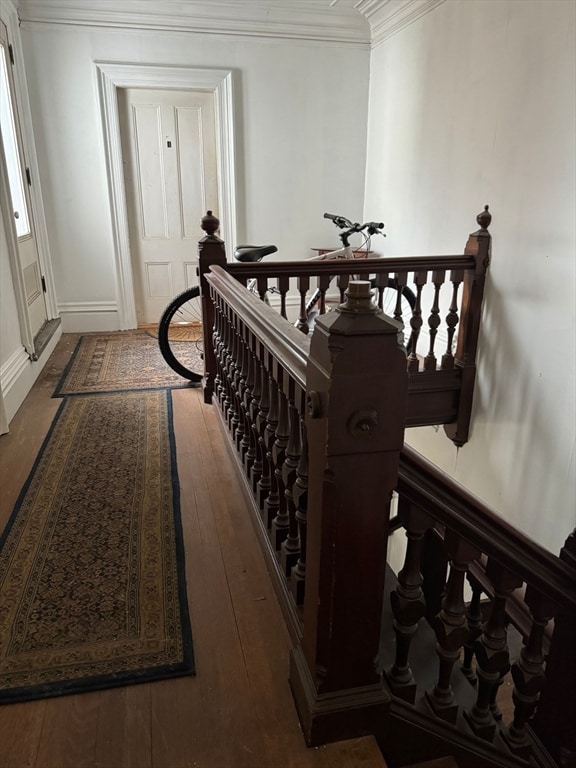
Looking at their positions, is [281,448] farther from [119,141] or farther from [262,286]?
[119,141]

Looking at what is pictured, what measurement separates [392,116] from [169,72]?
189 centimetres

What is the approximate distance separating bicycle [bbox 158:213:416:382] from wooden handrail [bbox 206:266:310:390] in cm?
74

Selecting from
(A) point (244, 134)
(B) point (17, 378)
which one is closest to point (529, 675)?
(B) point (17, 378)

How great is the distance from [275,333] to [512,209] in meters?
2.41

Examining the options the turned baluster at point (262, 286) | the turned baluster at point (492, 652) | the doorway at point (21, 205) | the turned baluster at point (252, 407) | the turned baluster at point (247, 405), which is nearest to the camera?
the turned baluster at point (492, 652)

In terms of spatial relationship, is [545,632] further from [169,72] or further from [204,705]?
[169,72]

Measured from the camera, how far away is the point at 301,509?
50.0 inches

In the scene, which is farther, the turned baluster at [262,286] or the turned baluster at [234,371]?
the turned baluster at [262,286]

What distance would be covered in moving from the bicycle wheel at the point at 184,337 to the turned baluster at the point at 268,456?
5.63 feet

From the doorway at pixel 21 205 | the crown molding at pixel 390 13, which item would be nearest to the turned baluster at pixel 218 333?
the doorway at pixel 21 205

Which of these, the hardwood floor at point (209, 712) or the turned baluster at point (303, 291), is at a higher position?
the turned baluster at point (303, 291)

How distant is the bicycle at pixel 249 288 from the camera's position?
355cm

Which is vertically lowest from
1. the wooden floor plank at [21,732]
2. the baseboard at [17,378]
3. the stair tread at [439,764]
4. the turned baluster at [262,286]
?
the stair tread at [439,764]

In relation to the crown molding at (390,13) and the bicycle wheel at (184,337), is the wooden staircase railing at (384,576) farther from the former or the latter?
the crown molding at (390,13)
